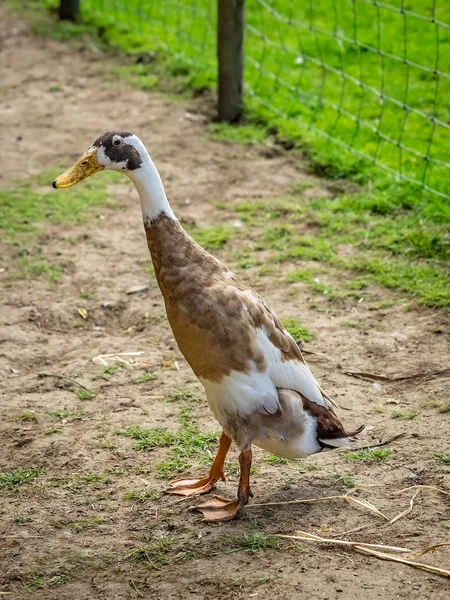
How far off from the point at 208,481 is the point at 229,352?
66 centimetres

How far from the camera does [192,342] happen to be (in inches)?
151

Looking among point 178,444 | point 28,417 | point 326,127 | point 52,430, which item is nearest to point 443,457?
point 178,444

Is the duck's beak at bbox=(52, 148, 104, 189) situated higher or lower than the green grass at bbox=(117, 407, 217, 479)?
higher

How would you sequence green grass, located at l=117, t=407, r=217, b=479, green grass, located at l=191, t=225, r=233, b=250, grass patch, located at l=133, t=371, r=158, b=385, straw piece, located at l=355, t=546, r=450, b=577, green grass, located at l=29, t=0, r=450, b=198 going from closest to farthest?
1. straw piece, located at l=355, t=546, r=450, b=577
2. green grass, located at l=117, t=407, r=217, b=479
3. grass patch, located at l=133, t=371, r=158, b=385
4. green grass, located at l=191, t=225, r=233, b=250
5. green grass, located at l=29, t=0, r=450, b=198

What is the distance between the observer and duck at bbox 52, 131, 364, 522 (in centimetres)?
382

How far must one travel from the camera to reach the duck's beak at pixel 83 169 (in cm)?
412

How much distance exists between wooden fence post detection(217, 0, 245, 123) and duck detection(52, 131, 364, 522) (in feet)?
13.0

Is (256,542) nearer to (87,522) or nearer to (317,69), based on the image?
(87,522)

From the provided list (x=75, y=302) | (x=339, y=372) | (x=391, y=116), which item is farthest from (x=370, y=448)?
(x=391, y=116)

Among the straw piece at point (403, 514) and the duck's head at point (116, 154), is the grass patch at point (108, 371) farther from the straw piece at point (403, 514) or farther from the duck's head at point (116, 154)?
the straw piece at point (403, 514)

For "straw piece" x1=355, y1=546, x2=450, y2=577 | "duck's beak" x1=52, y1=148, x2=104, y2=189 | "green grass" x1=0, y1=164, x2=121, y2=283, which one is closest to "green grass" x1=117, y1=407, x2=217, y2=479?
"straw piece" x1=355, y1=546, x2=450, y2=577

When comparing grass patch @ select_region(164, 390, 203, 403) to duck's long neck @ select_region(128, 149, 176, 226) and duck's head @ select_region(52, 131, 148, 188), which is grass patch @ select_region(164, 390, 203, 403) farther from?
duck's head @ select_region(52, 131, 148, 188)

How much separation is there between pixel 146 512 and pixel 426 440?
1.29 meters

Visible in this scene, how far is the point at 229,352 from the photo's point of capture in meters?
3.80
